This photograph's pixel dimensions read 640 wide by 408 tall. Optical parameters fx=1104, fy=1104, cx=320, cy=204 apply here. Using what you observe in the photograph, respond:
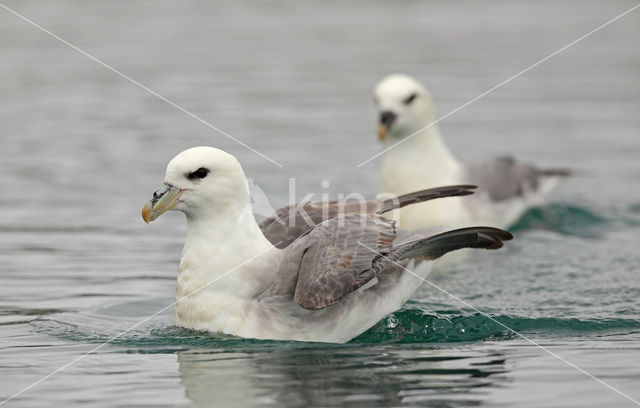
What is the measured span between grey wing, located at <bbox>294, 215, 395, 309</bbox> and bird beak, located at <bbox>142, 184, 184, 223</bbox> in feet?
3.08

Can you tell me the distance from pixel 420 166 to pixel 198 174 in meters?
4.47

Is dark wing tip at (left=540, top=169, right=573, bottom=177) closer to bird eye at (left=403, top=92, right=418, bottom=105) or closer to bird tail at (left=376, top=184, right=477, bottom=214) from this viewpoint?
bird eye at (left=403, top=92, right=418, bottom=105)

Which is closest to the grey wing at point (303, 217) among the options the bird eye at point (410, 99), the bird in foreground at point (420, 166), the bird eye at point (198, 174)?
the bird eye at point (198, 174)

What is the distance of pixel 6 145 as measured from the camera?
591 inches

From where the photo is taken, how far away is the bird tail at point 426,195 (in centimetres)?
801

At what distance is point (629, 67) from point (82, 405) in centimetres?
1521

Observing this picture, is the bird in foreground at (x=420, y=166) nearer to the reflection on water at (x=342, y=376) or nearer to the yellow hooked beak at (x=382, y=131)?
the yellow hooked beak at (x=382, y=131)

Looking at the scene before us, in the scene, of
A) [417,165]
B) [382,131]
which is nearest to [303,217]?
[382,131]

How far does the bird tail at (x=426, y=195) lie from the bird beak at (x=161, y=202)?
1.68 m

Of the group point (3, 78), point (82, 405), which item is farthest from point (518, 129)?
point (82, 405)

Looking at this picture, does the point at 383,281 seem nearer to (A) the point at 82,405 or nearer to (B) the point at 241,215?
(B) the point at 241,215

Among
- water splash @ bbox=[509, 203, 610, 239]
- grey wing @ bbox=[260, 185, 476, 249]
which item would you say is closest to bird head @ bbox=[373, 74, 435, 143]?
water splash @ bbox=[509, 203, 610, 239]

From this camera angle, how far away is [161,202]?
23.4ft

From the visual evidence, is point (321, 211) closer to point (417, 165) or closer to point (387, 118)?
point (387, 118)
